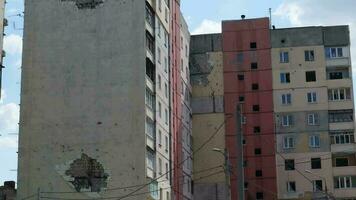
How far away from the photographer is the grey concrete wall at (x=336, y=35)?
87.1 metres

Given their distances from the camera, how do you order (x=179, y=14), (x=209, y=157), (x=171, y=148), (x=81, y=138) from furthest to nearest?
1. (x=209, y=157)
2. (x=179, y=14)
3. (x=171, y=148)
4. (x=81, y=138)

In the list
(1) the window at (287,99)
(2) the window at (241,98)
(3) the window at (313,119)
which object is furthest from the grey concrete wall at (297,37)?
(3) the window at (313,119)

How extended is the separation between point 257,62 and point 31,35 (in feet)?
114

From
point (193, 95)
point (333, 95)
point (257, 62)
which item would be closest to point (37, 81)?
point (193, 95)

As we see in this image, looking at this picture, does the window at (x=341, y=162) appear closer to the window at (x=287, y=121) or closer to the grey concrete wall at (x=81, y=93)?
the window at (x=287, y=121)

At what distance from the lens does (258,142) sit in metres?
85.4

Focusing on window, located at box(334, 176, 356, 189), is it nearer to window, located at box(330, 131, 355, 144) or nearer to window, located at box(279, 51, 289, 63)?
window, located at box(330, 131, 355, 144)

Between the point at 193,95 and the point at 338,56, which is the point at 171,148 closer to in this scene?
the point at 193,95

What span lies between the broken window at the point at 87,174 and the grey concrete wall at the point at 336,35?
134 ft

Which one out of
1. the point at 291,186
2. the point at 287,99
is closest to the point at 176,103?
the point at 287,99

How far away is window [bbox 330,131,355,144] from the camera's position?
8331 cm

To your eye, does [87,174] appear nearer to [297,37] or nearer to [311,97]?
[311,97]

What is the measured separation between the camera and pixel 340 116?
84.1 metres

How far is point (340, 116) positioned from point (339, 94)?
2991 mm
